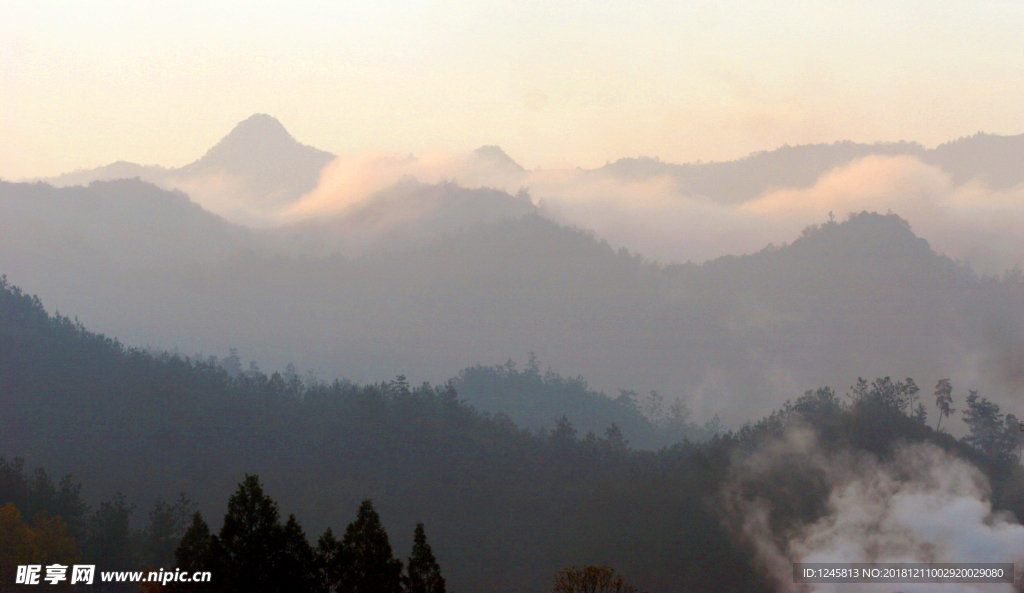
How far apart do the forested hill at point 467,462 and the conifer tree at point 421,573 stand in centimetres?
7678

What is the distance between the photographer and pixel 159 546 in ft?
343

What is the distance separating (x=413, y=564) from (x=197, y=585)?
1225 cm

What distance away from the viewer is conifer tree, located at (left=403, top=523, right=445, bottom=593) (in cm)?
5609

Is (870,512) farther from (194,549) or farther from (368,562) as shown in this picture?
(194,549)

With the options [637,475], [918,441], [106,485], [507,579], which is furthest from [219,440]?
[918,441]

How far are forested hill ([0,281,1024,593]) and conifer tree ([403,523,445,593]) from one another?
76778 mm

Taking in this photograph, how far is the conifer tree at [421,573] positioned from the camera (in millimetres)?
56094

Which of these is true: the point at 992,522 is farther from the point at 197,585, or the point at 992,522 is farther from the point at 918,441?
the point at 197,585

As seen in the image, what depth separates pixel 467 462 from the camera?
162m

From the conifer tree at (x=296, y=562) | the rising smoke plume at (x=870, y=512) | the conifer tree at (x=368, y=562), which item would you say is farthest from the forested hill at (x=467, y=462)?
the conifer tree at (x=296, y=562)

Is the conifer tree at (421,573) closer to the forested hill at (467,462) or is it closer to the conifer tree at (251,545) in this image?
the conifer tree at (251,545)

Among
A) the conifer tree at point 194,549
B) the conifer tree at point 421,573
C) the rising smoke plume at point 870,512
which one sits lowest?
the conifer tree at point 421,573

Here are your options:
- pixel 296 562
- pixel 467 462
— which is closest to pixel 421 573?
pixel 296 562

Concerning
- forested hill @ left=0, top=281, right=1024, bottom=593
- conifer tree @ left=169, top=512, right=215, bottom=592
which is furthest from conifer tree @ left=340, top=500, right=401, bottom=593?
forested hill @ left=0, top=281, right=1024, bottom=593
